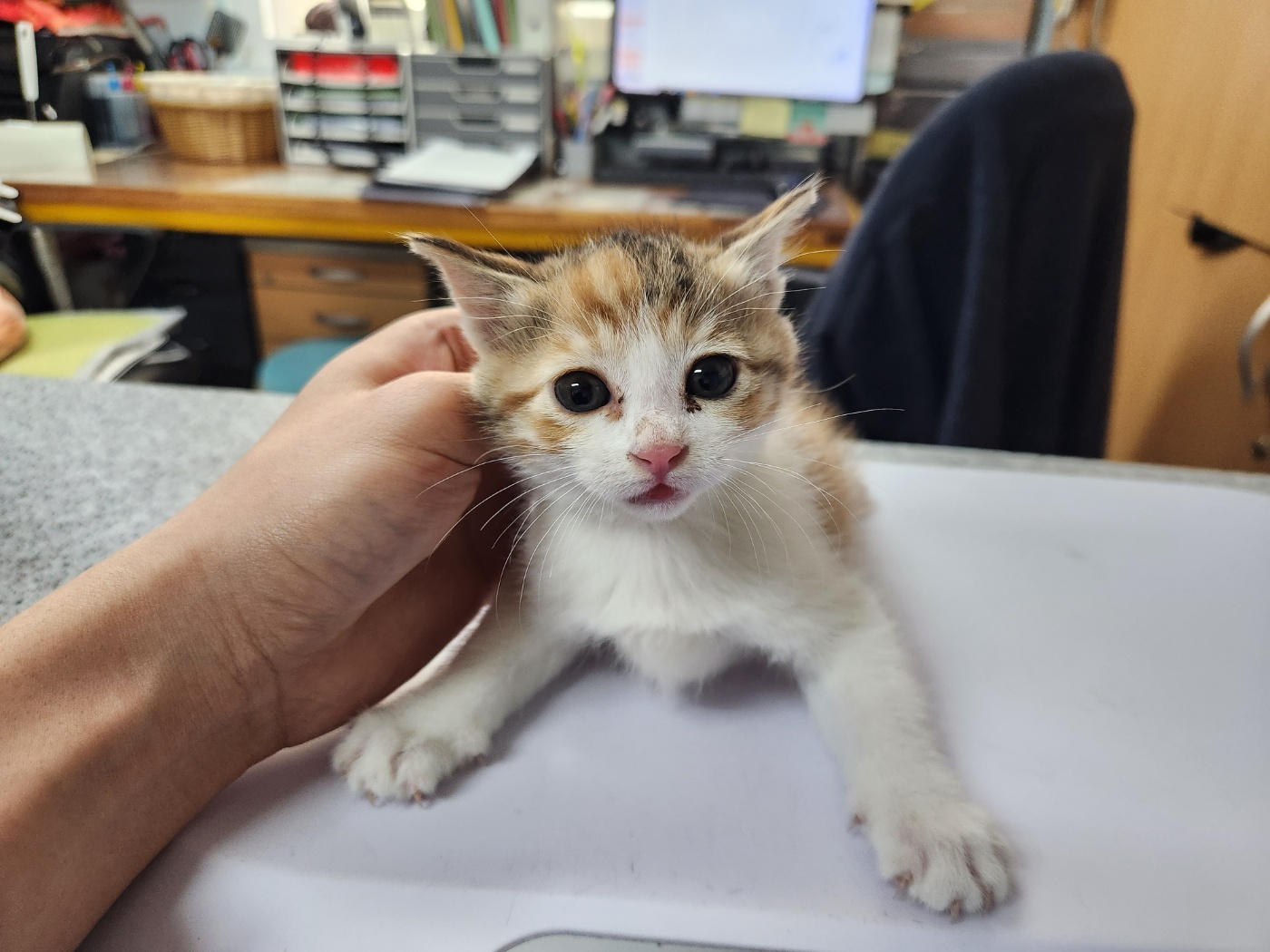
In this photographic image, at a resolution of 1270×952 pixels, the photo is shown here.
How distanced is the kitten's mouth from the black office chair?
468 mm

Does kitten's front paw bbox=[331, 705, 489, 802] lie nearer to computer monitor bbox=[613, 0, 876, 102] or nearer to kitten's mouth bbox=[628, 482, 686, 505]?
kitten's mouth bbox=[628, 482, 686, 505]

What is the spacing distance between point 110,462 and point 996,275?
1195 millimetres

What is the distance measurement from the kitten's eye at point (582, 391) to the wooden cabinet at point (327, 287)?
159cm

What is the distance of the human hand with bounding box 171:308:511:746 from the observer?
56 centimetres

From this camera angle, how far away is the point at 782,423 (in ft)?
2.39

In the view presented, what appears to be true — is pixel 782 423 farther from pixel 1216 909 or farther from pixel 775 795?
pixel 1216 909

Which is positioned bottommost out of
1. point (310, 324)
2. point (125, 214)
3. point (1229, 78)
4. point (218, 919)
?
point (310, 324)

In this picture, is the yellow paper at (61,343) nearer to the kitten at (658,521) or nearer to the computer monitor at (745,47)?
the kitten at (658,521)

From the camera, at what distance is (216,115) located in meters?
1.83

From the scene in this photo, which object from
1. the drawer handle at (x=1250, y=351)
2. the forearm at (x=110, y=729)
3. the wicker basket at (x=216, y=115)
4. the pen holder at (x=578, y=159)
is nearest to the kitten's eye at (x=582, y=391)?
the forearm at (x=110, y=729)

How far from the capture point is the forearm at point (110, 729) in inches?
17.6

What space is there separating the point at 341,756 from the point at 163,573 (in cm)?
18

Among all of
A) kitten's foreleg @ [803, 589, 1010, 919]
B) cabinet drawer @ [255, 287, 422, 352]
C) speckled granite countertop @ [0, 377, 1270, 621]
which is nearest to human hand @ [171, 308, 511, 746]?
speckled granite countertop @ [0, 377, 1270, 621]

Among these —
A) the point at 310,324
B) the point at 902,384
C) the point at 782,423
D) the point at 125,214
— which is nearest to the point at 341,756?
the point at 782,423
